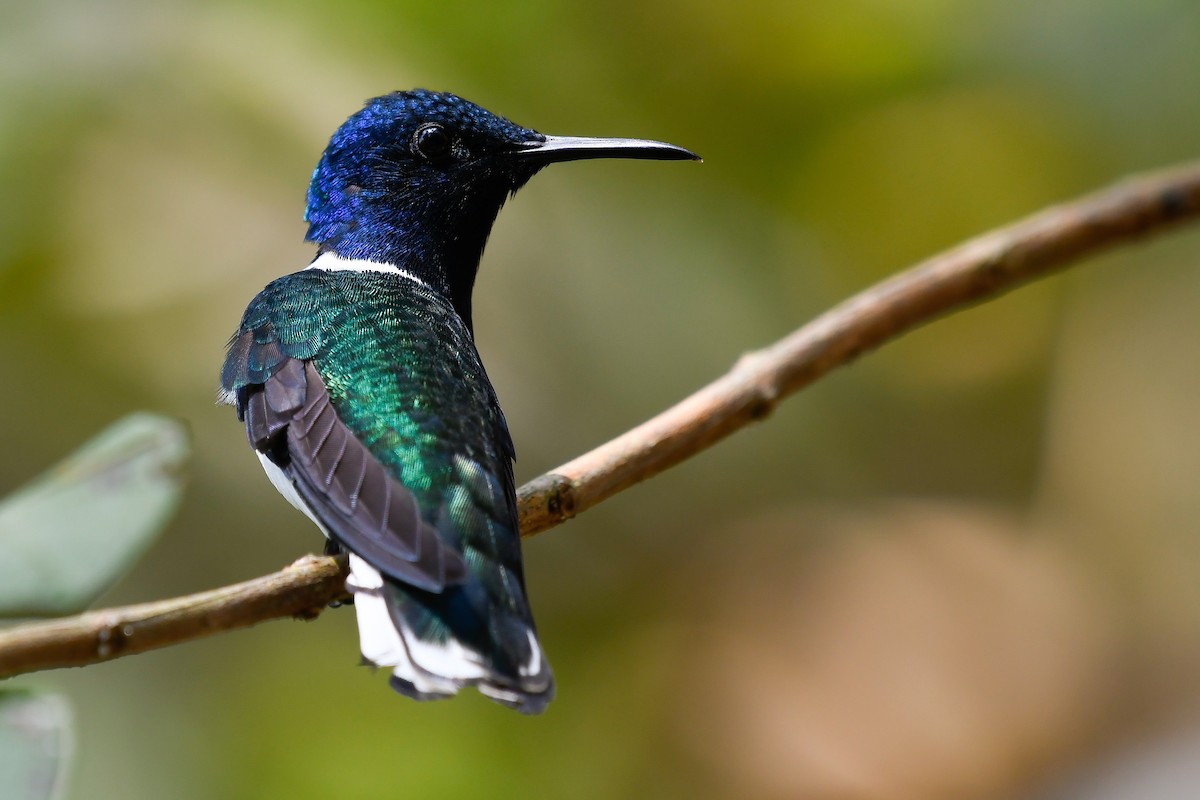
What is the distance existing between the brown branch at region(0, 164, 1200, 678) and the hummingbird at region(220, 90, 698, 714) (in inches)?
2.6

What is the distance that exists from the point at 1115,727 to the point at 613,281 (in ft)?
6.26

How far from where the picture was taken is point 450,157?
7.72 ft

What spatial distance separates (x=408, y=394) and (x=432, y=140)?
0.83 m

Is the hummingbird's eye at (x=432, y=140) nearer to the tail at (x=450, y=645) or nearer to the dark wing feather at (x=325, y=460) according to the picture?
the dark wing feather at (x=325, y=460)

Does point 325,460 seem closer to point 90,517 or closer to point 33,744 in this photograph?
point 90,517

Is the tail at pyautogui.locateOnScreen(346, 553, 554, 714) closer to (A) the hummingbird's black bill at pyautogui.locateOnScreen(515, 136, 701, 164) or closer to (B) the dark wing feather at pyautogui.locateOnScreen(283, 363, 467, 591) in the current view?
(B) the dark wing feather at pyautogui.locateOnScreen(283, 363, 467, 591)

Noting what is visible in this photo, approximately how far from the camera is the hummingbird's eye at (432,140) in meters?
2.34

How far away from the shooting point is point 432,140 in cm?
234

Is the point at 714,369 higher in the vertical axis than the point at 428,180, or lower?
lower

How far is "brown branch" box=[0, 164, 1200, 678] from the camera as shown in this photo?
1.61 meters

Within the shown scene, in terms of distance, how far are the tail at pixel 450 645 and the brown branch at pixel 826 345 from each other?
4.0 inches

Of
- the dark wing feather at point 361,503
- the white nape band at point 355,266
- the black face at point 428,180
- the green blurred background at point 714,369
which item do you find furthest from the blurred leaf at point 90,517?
the green blurred background at point 714,369

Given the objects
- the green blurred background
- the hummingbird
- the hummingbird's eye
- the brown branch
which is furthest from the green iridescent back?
the green blurred background

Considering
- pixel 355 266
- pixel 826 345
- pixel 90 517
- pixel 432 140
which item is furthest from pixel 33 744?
pixel 432 140
